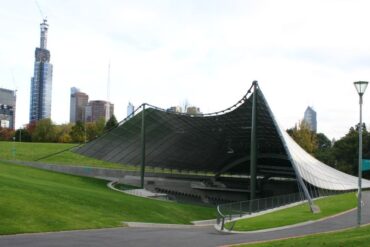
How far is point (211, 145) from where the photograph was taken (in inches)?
2448

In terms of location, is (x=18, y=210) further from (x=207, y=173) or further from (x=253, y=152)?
(x=207, y=173)

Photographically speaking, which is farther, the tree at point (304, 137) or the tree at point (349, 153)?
the tree at point (304, 137)

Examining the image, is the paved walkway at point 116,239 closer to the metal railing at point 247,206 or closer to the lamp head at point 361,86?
the lamp head at point 361,86


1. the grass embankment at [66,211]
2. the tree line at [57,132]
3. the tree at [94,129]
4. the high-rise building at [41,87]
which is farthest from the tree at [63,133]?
the grass embankment at [66,211]

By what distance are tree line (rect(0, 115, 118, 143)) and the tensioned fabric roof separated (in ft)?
161

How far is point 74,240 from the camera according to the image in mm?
17484

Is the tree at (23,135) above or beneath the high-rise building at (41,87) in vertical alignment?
beneath

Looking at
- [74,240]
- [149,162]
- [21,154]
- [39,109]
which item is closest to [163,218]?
[74,240]

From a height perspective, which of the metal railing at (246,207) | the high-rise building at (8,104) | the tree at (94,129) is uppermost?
the high-rise building at (8,104)

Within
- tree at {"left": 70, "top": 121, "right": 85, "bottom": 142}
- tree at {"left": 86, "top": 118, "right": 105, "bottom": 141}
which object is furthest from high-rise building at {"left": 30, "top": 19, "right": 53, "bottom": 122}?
tree at {"left": 86, "top": 118, "right": 105, "bottom": 141}

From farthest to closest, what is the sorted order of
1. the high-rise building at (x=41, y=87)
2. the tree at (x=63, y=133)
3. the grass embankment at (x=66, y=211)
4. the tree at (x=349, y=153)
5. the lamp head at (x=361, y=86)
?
the high-rise building at (x=41, y=87) < the tree at (x=63, y=133) < the tree at (x=349, y=153) < the grass embankment at (x=66, y=211) < the lamp head at (x=361, y=86)

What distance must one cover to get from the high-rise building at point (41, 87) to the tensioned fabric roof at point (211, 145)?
117 m

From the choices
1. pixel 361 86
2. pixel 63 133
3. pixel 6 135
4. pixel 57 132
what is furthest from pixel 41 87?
pixel 361 86

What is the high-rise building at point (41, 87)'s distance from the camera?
175250 millimetres
